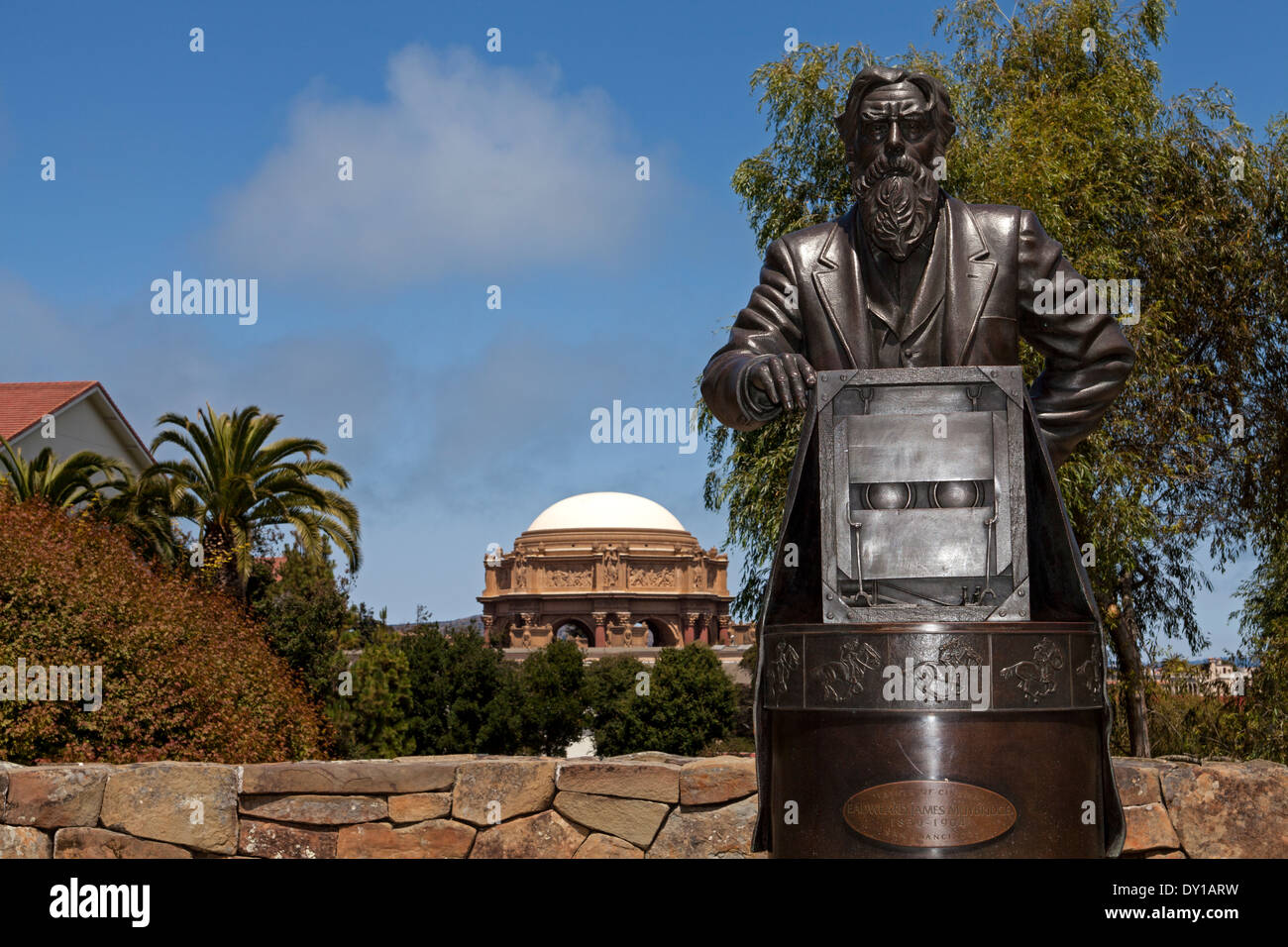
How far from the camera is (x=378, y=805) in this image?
26.7 feet

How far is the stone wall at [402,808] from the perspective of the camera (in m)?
7.91

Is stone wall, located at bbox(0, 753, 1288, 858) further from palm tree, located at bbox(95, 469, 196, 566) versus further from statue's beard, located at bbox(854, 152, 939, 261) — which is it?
palm tree, located at bbox(95, 469, 196, 566)

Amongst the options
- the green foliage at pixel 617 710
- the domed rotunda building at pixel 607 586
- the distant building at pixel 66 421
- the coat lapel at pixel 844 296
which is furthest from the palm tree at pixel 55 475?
the domed rotunda building at pixel 607 586

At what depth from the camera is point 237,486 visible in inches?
979

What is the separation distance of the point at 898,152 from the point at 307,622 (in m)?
22.7

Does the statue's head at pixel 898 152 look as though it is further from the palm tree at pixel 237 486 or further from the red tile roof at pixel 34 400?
the red tile roof at pixel 34 400

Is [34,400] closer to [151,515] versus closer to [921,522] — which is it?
[151,515]

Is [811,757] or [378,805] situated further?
[378,805]


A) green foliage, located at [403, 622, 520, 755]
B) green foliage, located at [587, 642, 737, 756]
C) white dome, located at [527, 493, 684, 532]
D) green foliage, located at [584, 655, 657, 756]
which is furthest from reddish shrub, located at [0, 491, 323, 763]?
white dome, located at [527, 493, 684, 532]

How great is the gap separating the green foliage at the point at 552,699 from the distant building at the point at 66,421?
11881 mm

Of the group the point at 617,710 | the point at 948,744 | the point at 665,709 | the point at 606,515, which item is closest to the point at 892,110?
the point at 948,744

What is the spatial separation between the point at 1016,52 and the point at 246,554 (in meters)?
15.8
